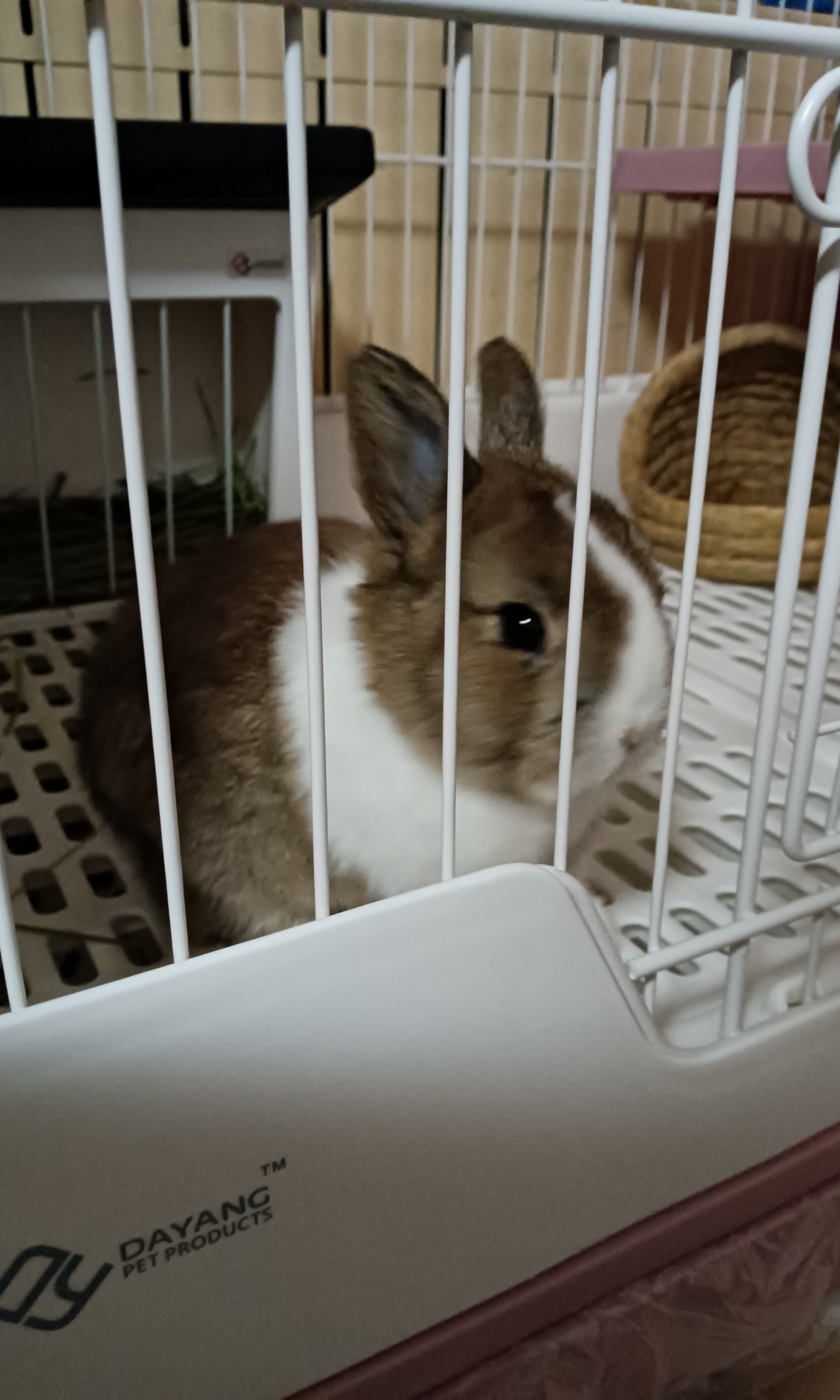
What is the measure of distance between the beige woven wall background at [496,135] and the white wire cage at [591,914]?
92 centimetres

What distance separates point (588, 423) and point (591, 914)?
32cm

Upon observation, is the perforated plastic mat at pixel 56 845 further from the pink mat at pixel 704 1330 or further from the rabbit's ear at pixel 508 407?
the rabbit's ear at pixel 508 407

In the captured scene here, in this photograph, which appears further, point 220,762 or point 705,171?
point 705,171

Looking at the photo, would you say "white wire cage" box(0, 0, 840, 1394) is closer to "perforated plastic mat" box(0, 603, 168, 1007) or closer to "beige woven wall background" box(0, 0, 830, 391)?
"perforated plastic mat" box(0, 603, 168, 1007)

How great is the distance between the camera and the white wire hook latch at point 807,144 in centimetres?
57

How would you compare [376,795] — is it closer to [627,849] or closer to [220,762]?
[220,762]

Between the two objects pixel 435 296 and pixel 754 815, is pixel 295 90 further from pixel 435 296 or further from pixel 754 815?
pixel 435 296

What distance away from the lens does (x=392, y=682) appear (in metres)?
0.87

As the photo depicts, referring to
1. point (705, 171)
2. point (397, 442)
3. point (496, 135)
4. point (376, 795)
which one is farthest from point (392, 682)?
point (496, 135)

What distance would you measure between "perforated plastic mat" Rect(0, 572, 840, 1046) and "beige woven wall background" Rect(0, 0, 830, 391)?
0.64 meters

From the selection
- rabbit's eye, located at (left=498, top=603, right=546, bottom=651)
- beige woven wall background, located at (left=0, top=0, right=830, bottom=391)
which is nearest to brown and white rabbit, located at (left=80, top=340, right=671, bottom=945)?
rabbit's eye, located at (left=498, top=603, right=546, bottom=651)

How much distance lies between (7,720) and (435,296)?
1.14 metres

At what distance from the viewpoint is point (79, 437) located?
1801 millimetres

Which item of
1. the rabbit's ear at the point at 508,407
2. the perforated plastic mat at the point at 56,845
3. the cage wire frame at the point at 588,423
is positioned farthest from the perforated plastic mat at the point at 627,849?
the rabbit's ear at the point at 508,407
